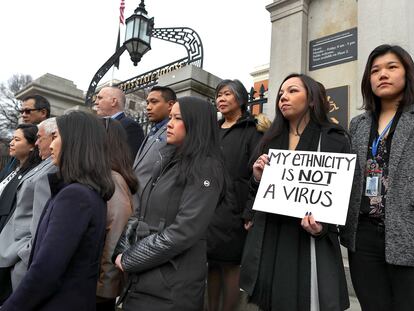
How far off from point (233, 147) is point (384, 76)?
1.39 metres

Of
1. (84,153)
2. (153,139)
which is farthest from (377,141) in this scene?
(153,139)

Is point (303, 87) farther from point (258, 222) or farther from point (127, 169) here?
point (127, 169)

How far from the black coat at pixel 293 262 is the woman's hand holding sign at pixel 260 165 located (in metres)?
0.29

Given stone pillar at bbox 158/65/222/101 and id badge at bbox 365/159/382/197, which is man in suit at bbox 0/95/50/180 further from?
id badge at bbox 365/159/382/197

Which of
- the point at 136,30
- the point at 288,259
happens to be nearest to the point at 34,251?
the point at 288,259

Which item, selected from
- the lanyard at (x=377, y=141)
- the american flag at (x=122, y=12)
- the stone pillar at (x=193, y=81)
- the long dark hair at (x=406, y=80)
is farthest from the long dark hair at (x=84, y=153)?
the american flag at (x=122, y=12)

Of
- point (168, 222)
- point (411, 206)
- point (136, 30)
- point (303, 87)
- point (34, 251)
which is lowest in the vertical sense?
point (34, 251)

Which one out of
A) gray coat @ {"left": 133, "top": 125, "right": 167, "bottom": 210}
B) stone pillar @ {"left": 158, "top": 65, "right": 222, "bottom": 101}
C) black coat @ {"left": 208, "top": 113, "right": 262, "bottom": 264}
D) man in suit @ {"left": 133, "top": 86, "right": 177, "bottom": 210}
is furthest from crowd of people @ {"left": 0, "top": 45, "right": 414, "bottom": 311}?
stone pillar @ {"left": 158, "top": 65, "right": 222, "bottom": 101}

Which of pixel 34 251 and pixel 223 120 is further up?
pixel 223 120

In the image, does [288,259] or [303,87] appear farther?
[303,87]

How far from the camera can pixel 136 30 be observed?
8391 millimetres

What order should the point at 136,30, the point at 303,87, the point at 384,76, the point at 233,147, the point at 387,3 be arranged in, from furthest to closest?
the point at 136,30 → the point at 387,3 → the point at 233,147 → the point at 303,87 → the point at 384,76

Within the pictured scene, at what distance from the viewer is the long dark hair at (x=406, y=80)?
6.78 feet

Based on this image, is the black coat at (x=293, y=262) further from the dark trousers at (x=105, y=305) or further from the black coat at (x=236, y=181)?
the dark trousers at (x=105, y=305)
